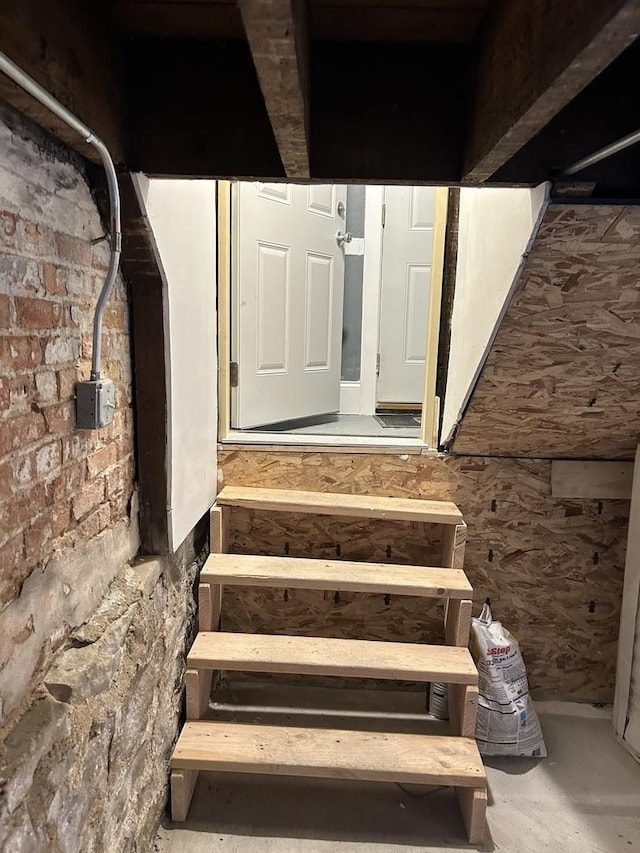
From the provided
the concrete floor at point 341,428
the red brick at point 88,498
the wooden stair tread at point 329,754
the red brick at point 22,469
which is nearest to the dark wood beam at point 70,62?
the red brick at point 22,469

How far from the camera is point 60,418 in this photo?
1.21 m

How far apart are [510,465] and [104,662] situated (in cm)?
170

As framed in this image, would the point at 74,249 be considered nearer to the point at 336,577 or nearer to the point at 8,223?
the point at 8,223

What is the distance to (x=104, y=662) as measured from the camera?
130 centimetres

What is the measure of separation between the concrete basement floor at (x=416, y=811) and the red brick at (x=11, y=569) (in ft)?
4.01

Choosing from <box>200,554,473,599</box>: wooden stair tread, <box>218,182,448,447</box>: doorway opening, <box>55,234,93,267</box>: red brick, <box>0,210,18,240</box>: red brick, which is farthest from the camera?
<box>218,182,448,447</box>: doorway opening

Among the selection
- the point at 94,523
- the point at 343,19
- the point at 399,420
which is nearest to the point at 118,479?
the point at 94,523

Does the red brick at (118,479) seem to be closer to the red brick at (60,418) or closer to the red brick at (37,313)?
the red brick at (60,418)

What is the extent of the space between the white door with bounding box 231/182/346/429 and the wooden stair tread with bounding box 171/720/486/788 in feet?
3.89

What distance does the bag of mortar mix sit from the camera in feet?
7.20

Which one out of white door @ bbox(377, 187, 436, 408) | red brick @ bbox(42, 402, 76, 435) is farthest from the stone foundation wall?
white door @ bbox(377, 187, 436, 408)

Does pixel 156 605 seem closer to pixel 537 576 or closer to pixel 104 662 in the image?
pixel 104 662

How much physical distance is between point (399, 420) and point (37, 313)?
7.71ft

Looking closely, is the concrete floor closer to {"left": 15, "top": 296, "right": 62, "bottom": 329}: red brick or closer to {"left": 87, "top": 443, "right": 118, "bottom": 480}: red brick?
{"left": 87, "top": 443, "right": 118, "bottom": 480}: red brick
